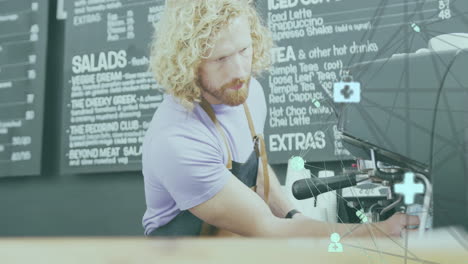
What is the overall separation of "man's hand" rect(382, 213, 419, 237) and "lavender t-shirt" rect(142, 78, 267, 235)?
0.39 m

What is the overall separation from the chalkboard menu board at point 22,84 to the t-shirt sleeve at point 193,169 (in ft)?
1.67

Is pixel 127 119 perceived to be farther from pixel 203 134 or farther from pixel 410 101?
pixel 410 101

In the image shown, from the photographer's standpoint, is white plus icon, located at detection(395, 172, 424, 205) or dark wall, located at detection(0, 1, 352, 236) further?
dark wall, located at detection(0, 1, 352, 236)

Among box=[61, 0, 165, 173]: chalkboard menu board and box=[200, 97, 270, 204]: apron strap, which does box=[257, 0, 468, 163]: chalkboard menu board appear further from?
box=[61, 0, 165, 173]: chalkboard menu board

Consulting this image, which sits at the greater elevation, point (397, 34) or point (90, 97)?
point (397, 34)

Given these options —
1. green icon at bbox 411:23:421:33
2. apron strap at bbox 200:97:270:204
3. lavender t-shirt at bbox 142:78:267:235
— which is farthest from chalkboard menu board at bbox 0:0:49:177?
green icon at bbox 411:23:421:33

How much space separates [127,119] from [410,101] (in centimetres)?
79

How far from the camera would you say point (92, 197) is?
59.9 inches

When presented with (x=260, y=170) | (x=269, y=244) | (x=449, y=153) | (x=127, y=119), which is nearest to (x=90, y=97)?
(x=127, y=119)

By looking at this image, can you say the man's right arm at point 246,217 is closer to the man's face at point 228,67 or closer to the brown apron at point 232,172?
the brown apron at point 232,172

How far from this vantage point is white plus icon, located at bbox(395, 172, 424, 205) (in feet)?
3.76

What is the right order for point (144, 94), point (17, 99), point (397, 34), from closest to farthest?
1. point (397, 34)
2. point (144, 94)
3. point (17, 99)

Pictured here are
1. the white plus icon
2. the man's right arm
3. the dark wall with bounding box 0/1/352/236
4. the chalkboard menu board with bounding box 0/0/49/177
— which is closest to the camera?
the white plus icon

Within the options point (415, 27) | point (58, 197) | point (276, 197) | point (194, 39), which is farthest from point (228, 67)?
point (58, 197)
